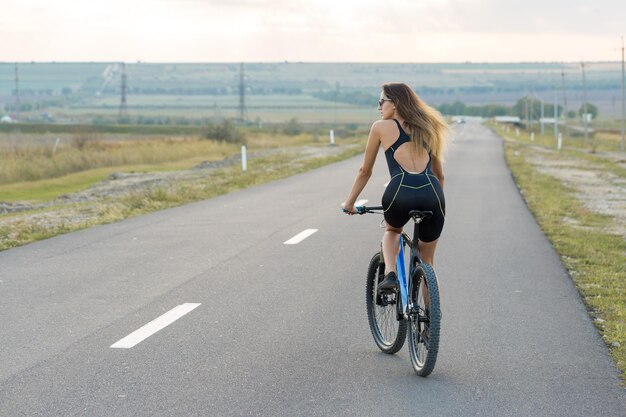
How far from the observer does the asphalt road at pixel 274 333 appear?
577 centimetres

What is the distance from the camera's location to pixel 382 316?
715 centimetres

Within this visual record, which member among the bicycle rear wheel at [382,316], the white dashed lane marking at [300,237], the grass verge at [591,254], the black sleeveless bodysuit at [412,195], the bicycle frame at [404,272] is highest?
the black sleeveless bodysuit at [412,195]

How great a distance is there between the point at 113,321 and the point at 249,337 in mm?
1327

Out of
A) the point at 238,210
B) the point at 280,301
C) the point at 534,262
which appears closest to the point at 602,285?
the point at 534,262

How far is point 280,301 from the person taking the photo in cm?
894

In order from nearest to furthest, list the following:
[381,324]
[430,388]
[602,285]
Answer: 1. [430,388]
2. [381,324]
3. [602,285]

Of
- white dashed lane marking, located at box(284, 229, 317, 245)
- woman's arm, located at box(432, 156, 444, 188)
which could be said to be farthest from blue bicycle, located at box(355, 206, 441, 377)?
white dashed lane marking, located at box(284, 229, 317, 245)

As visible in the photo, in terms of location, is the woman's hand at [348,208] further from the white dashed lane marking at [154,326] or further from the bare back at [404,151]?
the white dashed lane marking at [154,326]

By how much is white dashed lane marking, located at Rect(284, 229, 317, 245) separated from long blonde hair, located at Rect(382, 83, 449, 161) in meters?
6.83

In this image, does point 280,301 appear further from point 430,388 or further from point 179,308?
point 430,388

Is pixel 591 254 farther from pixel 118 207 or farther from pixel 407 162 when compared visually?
pixel 118 207

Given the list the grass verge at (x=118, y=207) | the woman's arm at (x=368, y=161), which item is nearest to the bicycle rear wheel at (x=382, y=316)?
the woman's arm at (x=368, y=161)

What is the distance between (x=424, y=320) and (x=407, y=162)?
1.03m

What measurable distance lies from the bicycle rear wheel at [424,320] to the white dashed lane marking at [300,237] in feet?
22.7
